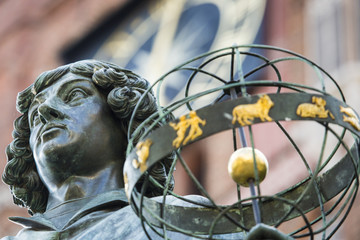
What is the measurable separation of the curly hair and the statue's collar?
23 cm

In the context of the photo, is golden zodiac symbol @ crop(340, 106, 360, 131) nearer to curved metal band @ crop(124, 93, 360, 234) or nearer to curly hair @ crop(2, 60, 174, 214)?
curved metal band @ crop(124, 93, 360, 234)

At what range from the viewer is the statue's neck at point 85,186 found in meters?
5.66

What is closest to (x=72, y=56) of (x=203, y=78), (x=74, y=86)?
(x=203, y=78)

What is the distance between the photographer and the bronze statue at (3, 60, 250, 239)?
17.9 feet

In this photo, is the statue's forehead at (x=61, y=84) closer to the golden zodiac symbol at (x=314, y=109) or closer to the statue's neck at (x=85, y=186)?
the statue's neck at (x=85, y=186)

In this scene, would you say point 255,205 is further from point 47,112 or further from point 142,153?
Result: point 47,112

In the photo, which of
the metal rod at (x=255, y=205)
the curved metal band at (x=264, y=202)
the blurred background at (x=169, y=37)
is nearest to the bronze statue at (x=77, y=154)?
the curved metal band at (x=264, y=202)

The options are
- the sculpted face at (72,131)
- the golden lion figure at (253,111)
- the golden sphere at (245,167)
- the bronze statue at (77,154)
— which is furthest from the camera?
the sculpted face at (72,131)

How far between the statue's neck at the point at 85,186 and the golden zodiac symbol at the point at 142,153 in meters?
0.91

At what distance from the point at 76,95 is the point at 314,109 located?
128cm

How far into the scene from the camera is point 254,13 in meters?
Result: 28.7

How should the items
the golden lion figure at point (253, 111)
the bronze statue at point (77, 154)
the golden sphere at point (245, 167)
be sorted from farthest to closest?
the bronze statue at point (77, 154)
the golden sphere at point (245, 167)
the golden lion figure at point (253, 111)

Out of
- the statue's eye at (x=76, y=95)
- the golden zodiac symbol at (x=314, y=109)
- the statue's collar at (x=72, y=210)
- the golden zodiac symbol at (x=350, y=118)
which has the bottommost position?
the statue's collar at (x=72, y=210)

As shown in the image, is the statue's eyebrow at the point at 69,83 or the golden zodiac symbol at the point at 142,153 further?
the statue's eyebrow at the point at 69,83
